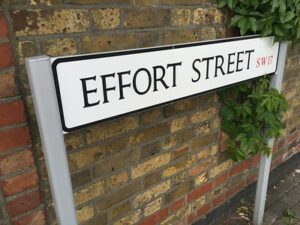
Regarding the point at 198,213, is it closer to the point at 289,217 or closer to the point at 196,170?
the point at 196,170

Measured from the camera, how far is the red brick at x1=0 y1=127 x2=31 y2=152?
89 cm

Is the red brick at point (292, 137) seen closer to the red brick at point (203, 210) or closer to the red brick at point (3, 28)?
the red brick at point (203, 210)

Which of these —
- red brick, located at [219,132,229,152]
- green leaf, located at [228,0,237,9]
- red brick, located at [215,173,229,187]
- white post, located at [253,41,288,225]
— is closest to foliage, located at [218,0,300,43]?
green leaf, located at [228,0,237,9]

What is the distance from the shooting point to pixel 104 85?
0.81 meters

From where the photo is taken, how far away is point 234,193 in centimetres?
206

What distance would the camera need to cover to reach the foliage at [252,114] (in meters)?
1.51

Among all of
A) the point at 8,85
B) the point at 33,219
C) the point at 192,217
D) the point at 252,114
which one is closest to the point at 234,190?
the point at 192,217

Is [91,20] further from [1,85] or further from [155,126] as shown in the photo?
[155,126]

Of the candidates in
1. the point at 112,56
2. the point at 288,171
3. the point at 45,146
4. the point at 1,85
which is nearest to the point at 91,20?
the point at 112,56

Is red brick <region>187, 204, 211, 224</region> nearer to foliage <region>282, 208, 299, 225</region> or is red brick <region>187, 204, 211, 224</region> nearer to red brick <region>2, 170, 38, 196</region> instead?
foliage <region>282, 208, 299, 225</region>

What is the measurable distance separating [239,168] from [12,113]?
161 centimetres

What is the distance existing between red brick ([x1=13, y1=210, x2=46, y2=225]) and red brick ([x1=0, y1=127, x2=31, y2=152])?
29 cm

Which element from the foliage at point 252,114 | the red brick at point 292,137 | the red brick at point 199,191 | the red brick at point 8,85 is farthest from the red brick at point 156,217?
the red brick at point 292,137

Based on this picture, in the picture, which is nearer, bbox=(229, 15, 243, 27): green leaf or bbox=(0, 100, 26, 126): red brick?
bbox=(0, 100, 26, 126): red brick
